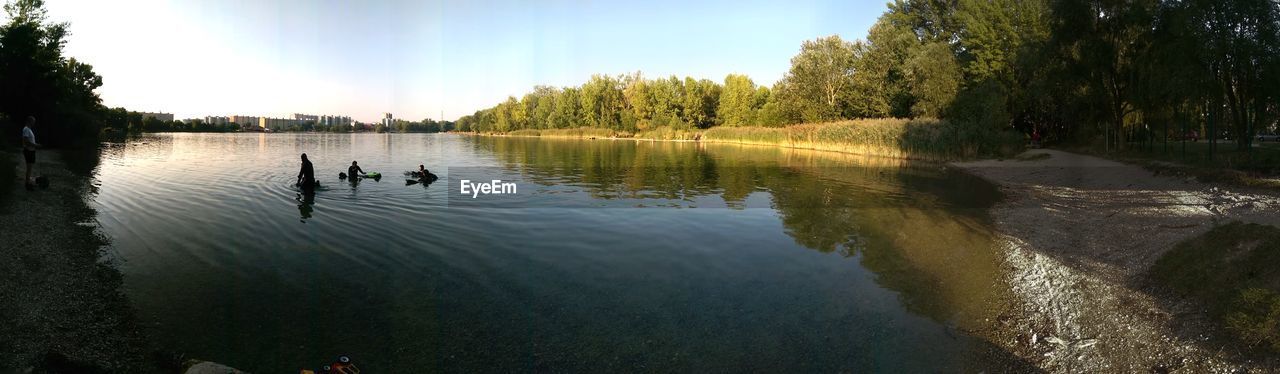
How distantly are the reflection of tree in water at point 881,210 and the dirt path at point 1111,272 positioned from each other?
0.72 metres

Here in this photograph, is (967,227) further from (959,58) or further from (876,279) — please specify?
(959,58)

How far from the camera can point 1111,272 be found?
1033 cm

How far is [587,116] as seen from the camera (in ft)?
455

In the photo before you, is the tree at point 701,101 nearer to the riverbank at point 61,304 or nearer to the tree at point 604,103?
the tree at point 604,103

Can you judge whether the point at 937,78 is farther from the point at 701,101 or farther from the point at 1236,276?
the point at 701,101

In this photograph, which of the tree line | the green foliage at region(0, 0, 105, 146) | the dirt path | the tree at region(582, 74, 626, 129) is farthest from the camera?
the tree at region(582, 74, 626, 129)

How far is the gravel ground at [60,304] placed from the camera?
22.2 feet

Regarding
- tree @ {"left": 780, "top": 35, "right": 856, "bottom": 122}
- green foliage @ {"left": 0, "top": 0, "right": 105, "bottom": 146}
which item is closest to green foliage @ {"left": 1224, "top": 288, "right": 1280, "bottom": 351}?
green foliage @ {"left": 0, "top": 0, "right": 105, "bottom": 146}

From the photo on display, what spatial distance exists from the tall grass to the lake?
20334 mm

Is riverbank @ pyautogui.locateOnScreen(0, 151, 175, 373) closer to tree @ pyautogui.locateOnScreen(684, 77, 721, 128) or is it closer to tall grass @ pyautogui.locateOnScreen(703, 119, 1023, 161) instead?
tall grass @ pyautogui.locateOnScreen(703, 119, 1023, 161)

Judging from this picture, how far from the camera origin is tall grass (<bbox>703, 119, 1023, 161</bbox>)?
40031 mm

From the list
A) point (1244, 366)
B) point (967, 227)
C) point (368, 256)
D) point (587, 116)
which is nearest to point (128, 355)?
point (368, 256)

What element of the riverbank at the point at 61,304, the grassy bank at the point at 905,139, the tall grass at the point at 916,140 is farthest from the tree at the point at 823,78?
the riverbank at the point at 61,304

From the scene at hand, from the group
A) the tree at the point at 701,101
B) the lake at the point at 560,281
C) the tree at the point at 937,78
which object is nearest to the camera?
the lake at the point at 560,281
